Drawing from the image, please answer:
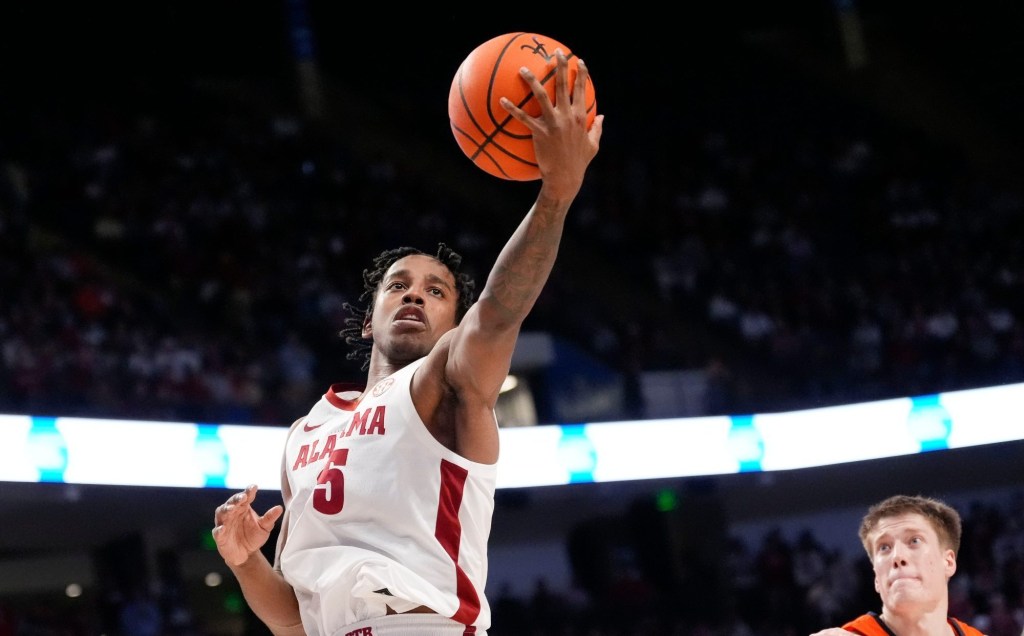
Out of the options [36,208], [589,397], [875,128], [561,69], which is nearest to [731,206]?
[875,128]

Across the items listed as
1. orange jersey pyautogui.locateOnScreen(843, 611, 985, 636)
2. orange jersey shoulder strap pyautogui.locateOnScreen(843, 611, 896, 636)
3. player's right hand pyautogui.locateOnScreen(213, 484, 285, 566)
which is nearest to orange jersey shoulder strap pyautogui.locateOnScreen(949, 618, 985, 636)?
orange jersey pyautogui.locateOnScreen(843, 611, 985, 636)

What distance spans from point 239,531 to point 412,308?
0.72 m

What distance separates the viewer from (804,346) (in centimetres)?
1270

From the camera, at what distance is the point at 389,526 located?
2854 millimetres

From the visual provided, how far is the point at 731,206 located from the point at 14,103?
27.6 feet

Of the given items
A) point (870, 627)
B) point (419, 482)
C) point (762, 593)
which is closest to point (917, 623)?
point (870, 627)

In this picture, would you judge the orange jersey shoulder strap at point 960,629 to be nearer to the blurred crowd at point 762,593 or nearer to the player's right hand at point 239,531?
the player's right hand at point 239,531

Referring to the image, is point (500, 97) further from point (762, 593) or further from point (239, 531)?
point (762, 593)

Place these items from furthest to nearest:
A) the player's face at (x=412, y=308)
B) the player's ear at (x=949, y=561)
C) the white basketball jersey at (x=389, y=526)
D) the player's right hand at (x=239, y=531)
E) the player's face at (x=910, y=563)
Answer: the player's ear at (x=949, y=561), the player's face at (x=910, y=563), the player's face at (x=412, y=308), the player's right hand at (x=239, y=531), the white basketball jersey at (x=389, y=526)

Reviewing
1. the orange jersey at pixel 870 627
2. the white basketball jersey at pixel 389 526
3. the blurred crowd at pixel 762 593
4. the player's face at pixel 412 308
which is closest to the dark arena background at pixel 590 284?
the blurred crowd at pixel 762 593

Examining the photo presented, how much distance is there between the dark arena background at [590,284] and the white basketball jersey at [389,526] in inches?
246

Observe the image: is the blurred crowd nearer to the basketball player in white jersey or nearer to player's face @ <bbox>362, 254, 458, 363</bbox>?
player's face @ <bbox>362, 254, 458, 363</bbox>

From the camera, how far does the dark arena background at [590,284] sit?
989 cm

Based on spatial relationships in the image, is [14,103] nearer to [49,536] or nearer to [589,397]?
[49,536]
